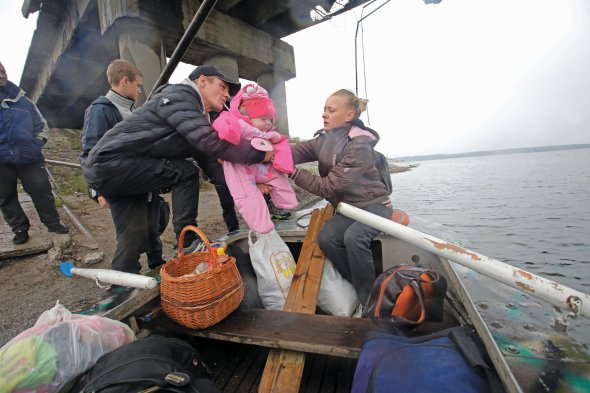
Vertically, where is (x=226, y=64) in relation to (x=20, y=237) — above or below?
above

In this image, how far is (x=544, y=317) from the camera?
4.30 ft

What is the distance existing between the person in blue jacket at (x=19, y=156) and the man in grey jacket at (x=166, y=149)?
218 cm

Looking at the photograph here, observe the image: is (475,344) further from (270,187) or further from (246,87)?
(246,87)

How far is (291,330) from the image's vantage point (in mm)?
1563

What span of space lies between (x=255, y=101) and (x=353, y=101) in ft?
2.92

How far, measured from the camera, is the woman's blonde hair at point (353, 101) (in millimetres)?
2580

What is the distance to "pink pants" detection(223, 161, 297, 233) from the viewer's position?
2.24m

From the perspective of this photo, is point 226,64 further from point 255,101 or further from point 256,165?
point 256,165

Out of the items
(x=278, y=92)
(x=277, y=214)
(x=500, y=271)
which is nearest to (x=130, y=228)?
(x=277, y=214)

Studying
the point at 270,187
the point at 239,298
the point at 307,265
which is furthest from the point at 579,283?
the point at 239,298

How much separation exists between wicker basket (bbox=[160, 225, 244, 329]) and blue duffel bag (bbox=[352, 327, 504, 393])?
776 mm

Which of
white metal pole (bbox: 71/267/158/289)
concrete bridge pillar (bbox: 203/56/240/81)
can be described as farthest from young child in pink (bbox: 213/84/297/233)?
concrete bridge pillar (bbox: 203/56/240/81)

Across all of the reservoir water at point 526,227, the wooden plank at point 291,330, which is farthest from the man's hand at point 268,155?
the reservoir water at point 526,227

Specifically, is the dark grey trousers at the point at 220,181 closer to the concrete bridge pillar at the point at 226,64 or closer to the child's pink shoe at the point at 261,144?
the child's pink shoe at the point at 261,144
